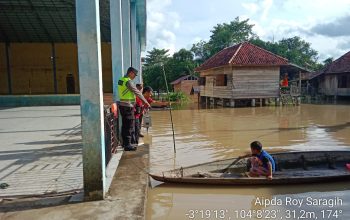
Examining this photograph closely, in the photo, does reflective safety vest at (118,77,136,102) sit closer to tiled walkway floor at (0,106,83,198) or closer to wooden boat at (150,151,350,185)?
tiled walkway floor at (0,106,83,198)

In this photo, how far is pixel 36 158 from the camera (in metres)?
6.19

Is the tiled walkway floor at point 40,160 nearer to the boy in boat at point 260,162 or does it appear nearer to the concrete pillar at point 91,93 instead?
the concrete pillar at point 91,93

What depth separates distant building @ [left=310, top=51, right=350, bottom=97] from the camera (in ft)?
96.8

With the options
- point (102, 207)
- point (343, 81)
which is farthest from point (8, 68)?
point (343, 81)

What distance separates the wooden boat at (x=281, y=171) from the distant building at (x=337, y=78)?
947 inches

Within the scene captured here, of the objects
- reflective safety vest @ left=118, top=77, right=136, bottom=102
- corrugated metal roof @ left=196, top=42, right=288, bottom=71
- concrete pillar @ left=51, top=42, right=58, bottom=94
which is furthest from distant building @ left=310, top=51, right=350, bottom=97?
reflective safety vest @ left=118, top=77, right=136, bottom=102

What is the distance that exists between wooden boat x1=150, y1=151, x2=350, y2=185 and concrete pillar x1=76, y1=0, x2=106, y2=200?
5.71ft

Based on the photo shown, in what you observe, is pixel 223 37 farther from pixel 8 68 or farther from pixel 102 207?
pixel 102 207

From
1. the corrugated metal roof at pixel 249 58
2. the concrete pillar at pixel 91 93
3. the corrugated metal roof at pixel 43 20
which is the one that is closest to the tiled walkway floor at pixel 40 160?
the concrete pillar at pixel 91 93

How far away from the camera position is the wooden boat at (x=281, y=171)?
18.9 ft

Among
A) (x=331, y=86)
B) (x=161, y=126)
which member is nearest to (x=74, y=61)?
(x=161, y=126)

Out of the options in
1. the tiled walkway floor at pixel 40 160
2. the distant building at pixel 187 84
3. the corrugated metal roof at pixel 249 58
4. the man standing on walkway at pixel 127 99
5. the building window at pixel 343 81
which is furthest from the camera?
the distant building at pixel 187 84

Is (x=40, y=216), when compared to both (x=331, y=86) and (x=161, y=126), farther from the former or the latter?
(x=331, y=86)

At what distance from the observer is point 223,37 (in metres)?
46.5
